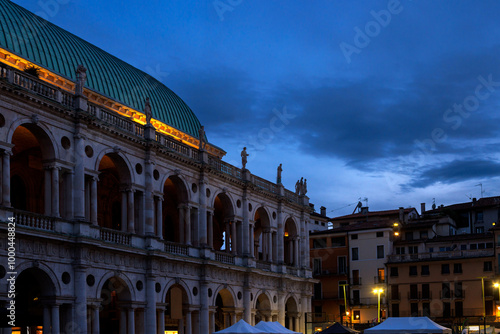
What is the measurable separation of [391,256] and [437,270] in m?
5.55

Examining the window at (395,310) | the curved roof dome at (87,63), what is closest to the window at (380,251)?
the window at (395,310)

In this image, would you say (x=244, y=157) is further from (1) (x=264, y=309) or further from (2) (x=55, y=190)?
(2) (x=55, y=190)

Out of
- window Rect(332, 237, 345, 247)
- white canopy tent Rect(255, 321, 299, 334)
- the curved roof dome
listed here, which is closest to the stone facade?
the curved roof dome

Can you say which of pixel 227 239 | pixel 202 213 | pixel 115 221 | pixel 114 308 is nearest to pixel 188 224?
pixel 202 213

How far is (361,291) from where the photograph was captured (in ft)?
272

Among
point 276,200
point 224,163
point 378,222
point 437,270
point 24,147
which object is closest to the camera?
point 24,147

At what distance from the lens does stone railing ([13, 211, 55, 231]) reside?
33.9 metres

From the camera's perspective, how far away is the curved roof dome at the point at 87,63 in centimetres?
4097

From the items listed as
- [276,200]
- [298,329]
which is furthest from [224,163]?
[298,329]

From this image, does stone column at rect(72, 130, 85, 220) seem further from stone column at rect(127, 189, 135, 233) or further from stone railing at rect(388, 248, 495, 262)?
stone railing at rect(388, 248, 495, 262)

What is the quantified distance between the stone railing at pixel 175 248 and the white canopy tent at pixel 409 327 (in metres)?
15.0

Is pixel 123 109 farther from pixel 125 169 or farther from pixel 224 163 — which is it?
pixel 224 163

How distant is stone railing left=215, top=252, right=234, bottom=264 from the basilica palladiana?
0.07 metres

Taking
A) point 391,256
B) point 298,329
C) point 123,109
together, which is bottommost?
point 298,329
